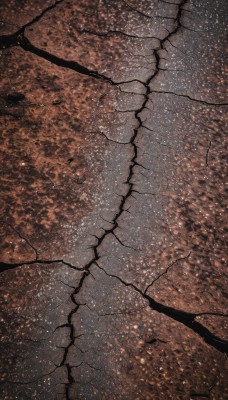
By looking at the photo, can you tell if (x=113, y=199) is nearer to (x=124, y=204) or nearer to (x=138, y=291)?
(x=124, y=204)

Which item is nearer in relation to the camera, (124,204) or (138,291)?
(138,291)

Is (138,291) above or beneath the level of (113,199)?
beneath

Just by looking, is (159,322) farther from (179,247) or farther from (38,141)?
(38,141)

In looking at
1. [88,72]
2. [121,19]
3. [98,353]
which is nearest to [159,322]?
[98,353]

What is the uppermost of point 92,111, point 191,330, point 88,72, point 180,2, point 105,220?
point 180,2

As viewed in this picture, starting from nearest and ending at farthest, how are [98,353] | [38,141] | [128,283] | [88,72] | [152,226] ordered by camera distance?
1. [98,353]
2. [128,283]
3. [152,226]
4. [38,141]
5. [88,72]

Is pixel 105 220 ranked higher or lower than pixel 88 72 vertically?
lower

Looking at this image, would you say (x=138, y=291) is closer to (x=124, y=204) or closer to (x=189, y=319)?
(x=189, y=319)

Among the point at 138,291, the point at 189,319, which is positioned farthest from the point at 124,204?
the point at 189,319
